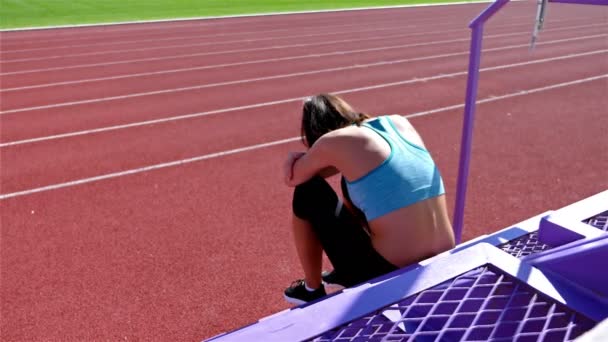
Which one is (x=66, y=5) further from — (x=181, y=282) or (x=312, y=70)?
(x=181, y=282)

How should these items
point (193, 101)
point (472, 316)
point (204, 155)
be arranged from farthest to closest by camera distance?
point (193, 101) → point (204, 155) → point (472, 316)

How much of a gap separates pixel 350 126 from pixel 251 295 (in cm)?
145

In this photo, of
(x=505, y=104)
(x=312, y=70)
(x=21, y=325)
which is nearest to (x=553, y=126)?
(x=505, y=104)

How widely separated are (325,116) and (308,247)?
0.62 metres

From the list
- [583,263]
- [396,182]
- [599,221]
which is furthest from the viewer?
[396,182]

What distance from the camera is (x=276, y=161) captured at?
5.45m

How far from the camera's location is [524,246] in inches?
81.4

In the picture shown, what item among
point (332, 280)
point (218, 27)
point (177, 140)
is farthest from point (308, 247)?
point (218, 27)

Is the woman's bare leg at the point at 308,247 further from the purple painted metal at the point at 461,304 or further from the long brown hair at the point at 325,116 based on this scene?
the purple painted metal at the point at 461,304

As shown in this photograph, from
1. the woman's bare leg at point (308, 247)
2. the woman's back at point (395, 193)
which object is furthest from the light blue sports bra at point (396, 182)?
the woman's bare leg at point (308, 247)

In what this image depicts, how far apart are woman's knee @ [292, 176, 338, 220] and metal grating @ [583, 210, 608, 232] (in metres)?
1.01

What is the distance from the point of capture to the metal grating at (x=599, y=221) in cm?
200

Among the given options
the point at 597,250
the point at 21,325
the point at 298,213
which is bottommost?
the point at 21,325

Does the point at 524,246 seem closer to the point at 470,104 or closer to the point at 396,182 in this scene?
the point at 396,182
